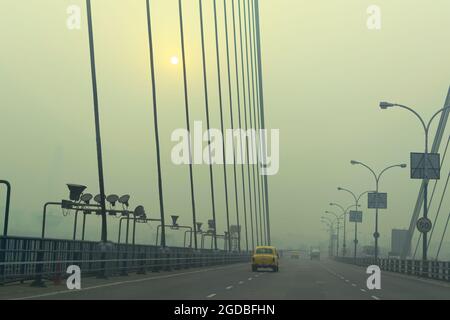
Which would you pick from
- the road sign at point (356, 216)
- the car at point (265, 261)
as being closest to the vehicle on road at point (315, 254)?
the road sign at point (356, 216)

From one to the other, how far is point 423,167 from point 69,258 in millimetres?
27515

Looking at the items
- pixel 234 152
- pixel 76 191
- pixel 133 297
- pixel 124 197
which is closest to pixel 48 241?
pixel 133 297

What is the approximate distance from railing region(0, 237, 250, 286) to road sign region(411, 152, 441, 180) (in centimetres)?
1642

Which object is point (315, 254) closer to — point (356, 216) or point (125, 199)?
point (356, 216)

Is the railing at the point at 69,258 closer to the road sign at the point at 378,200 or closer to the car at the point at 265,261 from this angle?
the car at the point at 265,261

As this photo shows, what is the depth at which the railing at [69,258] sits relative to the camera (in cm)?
1955

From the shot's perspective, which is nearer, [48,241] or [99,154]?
[48,241]

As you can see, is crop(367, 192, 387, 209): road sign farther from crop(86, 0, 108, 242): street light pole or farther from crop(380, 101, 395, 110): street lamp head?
crop(86, 0, 108, 242): street light pole

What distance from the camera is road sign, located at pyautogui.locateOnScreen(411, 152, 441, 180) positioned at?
44.1 meters

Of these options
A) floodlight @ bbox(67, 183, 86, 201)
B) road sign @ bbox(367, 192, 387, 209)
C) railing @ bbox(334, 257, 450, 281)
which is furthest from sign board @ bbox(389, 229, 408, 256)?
floodlight @ bbox(67, 183, 86, 201)

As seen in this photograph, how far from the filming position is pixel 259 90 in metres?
96.2
